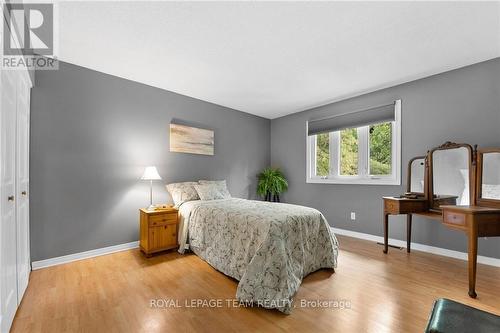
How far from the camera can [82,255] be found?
110 inches

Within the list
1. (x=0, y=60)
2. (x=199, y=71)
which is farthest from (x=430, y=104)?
(x=0, y=60)

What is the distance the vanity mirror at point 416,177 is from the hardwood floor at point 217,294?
0.85m

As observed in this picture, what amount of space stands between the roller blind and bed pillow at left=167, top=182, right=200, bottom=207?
8.35ft

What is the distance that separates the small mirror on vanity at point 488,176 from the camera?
240 cm

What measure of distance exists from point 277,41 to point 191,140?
7.27 ft

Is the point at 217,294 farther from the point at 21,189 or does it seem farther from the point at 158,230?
the point at 21,189

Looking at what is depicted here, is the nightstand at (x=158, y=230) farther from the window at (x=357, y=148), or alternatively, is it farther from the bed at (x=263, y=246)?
the window at (x=357, y=148)

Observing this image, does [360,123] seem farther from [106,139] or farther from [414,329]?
[106,139]

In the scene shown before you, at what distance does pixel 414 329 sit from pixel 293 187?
335 cm

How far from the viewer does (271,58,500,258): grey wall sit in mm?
2658

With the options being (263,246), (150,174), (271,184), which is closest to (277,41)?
(263,246)

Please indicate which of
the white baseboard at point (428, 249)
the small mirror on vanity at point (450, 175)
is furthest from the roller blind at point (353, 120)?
the white baseboard at point (428, 249)

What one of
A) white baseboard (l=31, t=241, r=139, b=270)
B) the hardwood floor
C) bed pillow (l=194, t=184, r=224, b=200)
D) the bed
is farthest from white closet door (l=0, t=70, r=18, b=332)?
bed pillow (l=194, t=184, r=224, b=200)

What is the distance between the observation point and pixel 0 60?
52.4 inches
